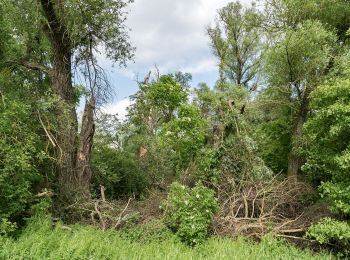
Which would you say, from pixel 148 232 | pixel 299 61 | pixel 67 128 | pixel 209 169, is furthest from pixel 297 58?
pixel 67 128

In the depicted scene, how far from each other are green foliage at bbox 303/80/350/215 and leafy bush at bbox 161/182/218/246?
2789mm

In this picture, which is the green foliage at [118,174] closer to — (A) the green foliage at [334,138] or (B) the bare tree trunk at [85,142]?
(B) the bare tree trunk at [85,142]

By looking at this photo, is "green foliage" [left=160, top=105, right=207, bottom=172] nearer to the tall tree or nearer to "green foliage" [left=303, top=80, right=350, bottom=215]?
the tall tree

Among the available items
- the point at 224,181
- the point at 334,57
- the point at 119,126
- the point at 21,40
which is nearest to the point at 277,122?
the point at 334,57

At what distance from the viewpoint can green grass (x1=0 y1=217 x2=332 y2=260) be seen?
6703 millimetres

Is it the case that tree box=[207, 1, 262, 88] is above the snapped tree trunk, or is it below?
above

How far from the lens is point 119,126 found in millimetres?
16031

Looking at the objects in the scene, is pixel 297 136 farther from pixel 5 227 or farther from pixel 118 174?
pixel 5 227

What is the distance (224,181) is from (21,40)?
801 cm

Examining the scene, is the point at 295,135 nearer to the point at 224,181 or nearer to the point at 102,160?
the point at 224,181

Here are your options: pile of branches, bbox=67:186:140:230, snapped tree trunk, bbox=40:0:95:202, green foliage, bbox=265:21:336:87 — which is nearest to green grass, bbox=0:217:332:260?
pile of branches, bbox=67:186:140:230

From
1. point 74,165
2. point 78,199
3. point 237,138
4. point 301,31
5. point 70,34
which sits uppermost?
point 301,31

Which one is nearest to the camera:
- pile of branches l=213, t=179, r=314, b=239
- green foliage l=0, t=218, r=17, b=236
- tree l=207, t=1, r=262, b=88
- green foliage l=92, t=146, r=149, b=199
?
green foliage l=0, t=218, r=17, b=236

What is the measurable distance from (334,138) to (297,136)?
3951 millimetres
